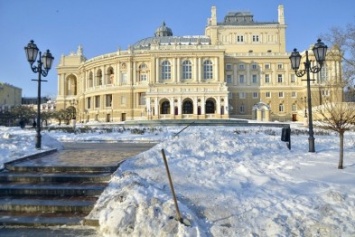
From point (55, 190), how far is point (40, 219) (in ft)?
3.46

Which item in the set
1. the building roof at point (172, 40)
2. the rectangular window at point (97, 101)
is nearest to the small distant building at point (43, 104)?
the rectangular window at point (97, 101)

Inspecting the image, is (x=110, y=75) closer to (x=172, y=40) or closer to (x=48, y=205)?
(x=172, y=40)

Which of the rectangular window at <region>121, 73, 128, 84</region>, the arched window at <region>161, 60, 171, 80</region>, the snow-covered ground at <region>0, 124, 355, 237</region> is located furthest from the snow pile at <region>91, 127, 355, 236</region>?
the rectangular window at <region>121, 73, 128, 84</region>

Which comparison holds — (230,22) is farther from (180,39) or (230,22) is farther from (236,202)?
(236,202)

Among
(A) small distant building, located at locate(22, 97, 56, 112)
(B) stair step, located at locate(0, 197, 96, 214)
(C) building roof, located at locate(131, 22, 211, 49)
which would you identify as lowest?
(B) stair step, located at locate(0, 197, 96, 214)

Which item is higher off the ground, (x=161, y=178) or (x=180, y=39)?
(x=180, y=39)

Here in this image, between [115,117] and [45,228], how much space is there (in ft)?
215

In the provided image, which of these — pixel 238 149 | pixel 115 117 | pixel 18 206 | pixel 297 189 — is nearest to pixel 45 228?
pixel 18 206

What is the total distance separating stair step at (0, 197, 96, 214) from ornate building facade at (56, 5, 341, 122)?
53.7 m

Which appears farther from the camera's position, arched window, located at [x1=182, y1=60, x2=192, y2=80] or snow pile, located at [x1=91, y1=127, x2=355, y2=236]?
arched window, located at [x1=182, y1=60, x2=192, y2=80]

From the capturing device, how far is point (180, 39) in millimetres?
80812

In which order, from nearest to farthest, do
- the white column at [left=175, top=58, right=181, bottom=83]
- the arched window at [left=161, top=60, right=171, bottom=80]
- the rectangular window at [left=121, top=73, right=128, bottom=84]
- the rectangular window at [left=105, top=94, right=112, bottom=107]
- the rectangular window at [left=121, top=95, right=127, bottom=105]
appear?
the white column at [left=175, top=58, right=181, bottom=83]
the arched window at [left=161, top=60, right=171, bottom=80]
the rectangular window at [left=121, top=95, right=127, bottom=105]
the rectangular window at [left=121, top=73, right=128, bottom=84]
the rectangular window at [left=105, top=94, right=112, bottom=107]

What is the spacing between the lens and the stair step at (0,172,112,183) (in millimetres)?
7241

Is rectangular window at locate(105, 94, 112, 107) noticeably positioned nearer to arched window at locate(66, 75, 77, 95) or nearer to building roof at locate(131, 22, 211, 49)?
building roof at locate(131, 22, 211, 49)
